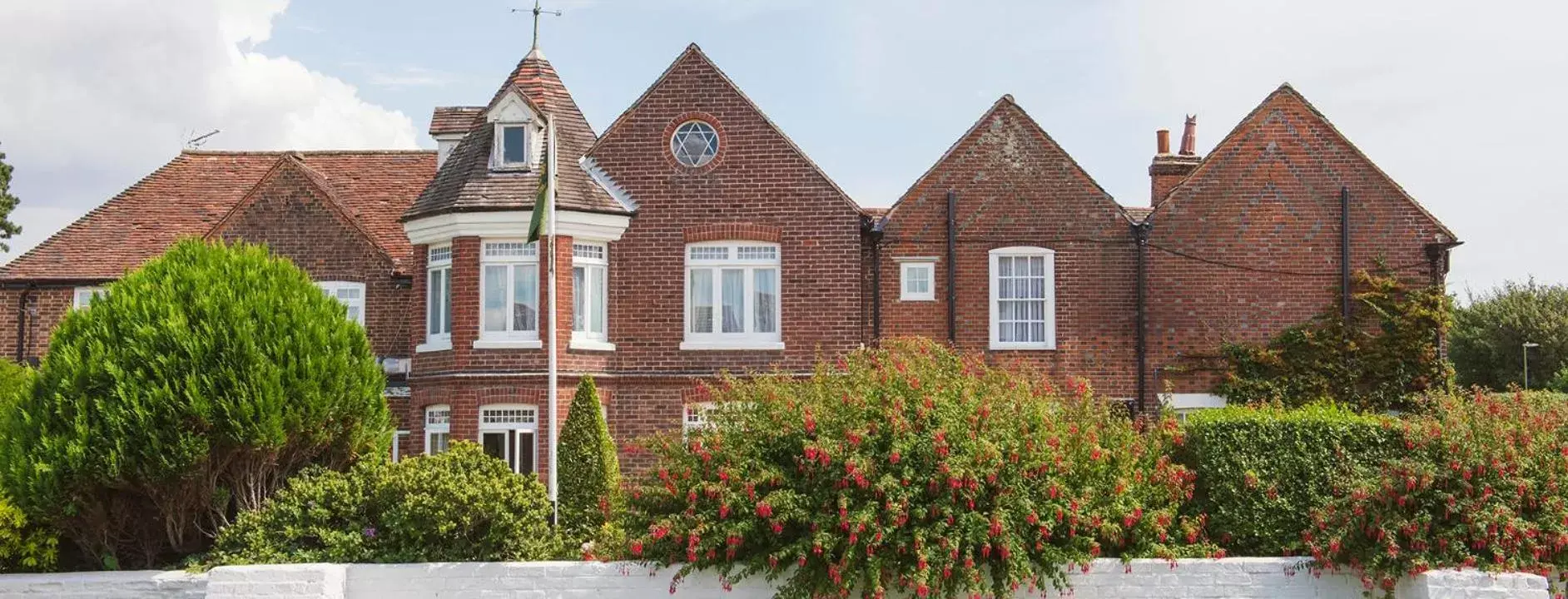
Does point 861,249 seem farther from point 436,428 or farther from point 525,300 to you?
point 436,428

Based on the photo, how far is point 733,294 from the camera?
2406 centimetres

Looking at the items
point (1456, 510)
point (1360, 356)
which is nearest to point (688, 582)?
point (1456, 510)

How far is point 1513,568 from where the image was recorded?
15.4 metres

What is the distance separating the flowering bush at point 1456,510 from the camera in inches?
604

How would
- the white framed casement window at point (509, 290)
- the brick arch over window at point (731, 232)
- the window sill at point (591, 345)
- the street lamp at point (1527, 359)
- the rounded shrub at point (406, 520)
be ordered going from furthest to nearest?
the street lamp at point (1527, 359)
the brick arch over window at point (731, 232)
the window sill at point (591, 345)
the white framed casement window at point (509, 290)
the rounded shrub at point (406, 520)

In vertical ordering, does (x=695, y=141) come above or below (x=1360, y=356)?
above

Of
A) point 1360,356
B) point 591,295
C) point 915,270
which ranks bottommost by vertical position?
Answer: point 1360,356

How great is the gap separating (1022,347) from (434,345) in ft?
→ 31.3

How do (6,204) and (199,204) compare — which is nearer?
(199,204)

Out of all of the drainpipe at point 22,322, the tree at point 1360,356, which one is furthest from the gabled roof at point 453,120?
the tree at point 1360,356

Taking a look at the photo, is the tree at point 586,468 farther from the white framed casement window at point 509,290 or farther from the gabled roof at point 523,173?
the gabled roof at point 523,173

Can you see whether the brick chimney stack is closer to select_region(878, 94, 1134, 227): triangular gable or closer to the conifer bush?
select_region(878, 94, 1134, 227): triangular gable

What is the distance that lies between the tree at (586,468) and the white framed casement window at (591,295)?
3.37m

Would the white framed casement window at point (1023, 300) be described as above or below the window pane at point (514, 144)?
below
